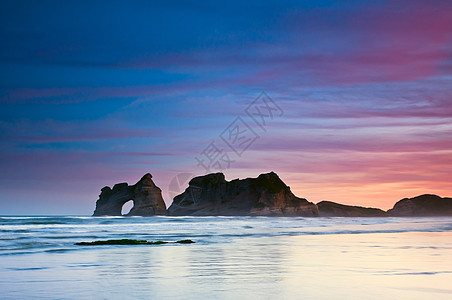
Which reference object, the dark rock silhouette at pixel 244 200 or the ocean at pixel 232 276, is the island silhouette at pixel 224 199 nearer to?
the dark rock silhouette at pixel 244 200

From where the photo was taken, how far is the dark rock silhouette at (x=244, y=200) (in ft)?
591

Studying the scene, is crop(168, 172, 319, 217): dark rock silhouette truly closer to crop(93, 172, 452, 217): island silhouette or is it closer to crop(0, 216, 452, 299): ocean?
crop(93, 172, 452, 217): island silhouette

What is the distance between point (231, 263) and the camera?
17.4m

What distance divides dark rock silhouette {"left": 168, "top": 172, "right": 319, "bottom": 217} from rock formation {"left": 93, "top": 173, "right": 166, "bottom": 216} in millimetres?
19724

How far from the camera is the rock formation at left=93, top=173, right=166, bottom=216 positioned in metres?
152

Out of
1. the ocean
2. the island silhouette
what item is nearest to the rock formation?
the island silhouette

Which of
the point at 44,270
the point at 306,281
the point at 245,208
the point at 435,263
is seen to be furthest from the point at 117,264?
the point at 245,208

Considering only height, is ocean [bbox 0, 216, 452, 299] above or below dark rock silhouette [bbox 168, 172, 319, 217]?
below

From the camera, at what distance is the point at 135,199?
156500mm

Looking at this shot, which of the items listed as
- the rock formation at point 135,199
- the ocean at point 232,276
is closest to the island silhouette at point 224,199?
the rock formation at point 135,199

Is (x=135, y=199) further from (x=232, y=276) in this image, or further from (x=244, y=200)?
(x=232, y=276)

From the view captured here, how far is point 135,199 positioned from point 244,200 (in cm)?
4734

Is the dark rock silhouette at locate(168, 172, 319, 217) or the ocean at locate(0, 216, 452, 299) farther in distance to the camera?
the dark rock silhouette at locate(168, 172, 319, 217)

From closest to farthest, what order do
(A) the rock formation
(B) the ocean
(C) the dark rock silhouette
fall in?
(B) the ocean → (A) the rock formation → (C) the dark rock silhouette
